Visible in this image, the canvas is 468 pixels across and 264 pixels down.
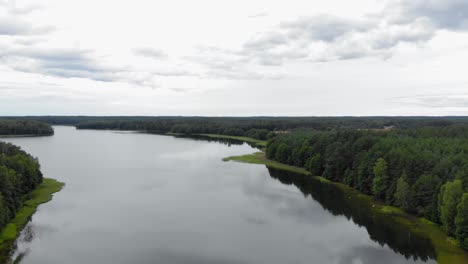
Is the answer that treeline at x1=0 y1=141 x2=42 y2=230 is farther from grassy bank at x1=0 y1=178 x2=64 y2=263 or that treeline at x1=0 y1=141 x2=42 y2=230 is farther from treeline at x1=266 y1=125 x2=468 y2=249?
treeline at x1=266 y1=125 x2=468 y2=249

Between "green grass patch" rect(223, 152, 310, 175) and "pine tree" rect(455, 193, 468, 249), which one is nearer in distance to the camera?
"pine tree" rect(455, 193, 468, 249)

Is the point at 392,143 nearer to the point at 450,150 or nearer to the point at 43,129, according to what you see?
the point at 450,150

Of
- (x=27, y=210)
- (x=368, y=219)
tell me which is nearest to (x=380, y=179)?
(x=368, y=219)

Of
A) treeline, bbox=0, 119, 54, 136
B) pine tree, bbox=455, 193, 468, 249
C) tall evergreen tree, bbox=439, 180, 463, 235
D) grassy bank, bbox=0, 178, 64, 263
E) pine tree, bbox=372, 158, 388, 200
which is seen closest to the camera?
pine tree, bbox=455, 193, 468, 249

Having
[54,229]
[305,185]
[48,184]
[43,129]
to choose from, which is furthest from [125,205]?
[43,129]

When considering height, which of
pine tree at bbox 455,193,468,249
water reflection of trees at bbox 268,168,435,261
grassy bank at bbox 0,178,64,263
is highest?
pine tree at bbox 455,193,468,249

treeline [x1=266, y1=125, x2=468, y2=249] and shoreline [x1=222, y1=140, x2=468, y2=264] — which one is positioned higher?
treeline [x1=266, y1=125, x2=468, y2=249]

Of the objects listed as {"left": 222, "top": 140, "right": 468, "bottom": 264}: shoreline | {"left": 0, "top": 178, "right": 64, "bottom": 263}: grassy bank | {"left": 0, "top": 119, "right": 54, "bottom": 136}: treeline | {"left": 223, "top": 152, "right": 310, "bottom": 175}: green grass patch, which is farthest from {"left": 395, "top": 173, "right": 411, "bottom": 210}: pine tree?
{"left": 0, "top": 119, "right": 54, "bottom": 136}: treeline
